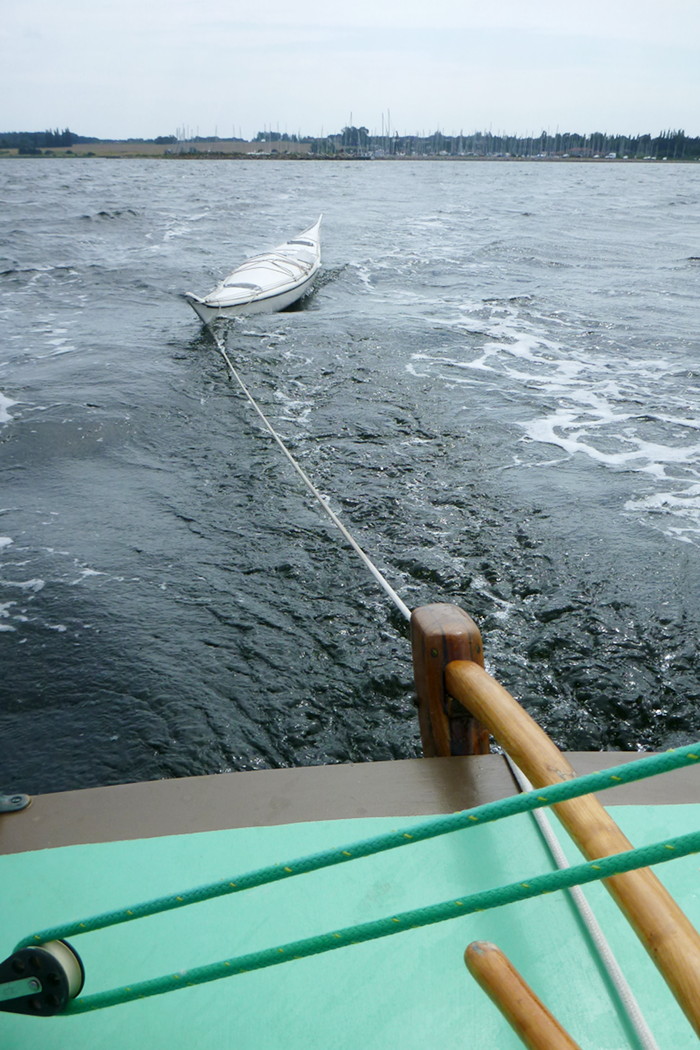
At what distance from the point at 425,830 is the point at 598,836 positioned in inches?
27.0

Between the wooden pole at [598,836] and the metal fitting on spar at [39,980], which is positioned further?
the metal fitting on spar at [39,980]

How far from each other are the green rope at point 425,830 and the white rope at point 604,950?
1.87 ft

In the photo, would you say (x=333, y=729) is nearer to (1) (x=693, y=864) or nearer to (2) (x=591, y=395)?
(1) (x=693, y=864)

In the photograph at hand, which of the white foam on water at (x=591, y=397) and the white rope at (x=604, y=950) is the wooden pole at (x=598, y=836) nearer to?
the white rope at (x=604, y=950)

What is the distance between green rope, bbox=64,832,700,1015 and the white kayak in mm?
14352

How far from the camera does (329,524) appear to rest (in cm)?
734

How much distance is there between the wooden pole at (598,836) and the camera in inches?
55.6

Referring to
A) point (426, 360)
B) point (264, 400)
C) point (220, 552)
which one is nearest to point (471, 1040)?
point (220, 552)

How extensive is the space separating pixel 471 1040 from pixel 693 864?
2.98 ft

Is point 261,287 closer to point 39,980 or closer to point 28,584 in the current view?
point 28,584

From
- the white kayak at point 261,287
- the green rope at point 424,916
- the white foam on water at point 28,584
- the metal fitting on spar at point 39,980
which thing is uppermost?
the white kayak at point 261,287

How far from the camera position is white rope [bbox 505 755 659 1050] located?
5.61 ft

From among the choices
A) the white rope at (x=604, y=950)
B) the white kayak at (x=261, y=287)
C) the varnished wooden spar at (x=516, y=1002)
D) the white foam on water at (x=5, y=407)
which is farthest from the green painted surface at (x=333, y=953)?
the white kayak at (x=261, y=287)

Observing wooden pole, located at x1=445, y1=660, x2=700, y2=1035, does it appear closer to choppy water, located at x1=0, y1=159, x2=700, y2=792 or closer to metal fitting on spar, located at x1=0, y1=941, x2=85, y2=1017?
metal fitting on spar, located at x1=0, y1=941, x2=85, y2=1017
